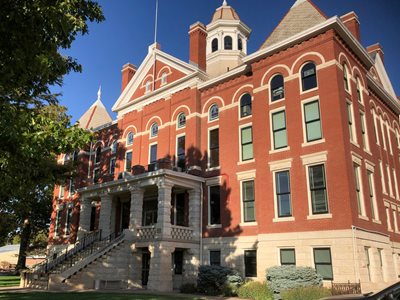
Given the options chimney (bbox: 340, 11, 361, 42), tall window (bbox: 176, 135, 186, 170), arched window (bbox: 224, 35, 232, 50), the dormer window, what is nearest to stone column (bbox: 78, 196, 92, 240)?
tall window (bbox: 176, 135, 186, 170)

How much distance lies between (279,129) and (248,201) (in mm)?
4787

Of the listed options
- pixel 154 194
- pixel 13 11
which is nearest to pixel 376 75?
pixel 154 194

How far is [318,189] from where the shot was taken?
1970 centimetres

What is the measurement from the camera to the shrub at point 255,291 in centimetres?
1795

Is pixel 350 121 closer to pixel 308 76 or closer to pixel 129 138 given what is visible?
pixel 308 76

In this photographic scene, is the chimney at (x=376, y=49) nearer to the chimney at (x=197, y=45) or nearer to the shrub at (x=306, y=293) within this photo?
the chimney at (x=197, y=45)

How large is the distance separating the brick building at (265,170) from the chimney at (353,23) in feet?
0.28

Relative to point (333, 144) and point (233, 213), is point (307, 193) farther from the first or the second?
point (233, 213)

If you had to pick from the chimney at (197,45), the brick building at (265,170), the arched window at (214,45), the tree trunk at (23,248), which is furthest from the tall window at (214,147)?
the tree trunk at (23,248)

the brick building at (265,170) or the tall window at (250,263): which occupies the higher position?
the brick building at (265,170)

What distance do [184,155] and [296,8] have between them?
40.9ft

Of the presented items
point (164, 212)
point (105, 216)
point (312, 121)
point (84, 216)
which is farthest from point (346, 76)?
point (84, 216)

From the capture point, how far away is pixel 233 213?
23656 millimetres

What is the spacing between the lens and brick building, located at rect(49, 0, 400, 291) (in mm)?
19453
